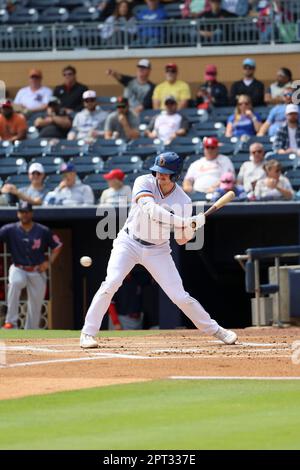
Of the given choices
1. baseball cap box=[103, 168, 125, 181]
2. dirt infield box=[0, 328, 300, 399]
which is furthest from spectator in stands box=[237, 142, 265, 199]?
dirt infield box=[0, 328, 300, 399]

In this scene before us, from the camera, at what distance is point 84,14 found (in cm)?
2280

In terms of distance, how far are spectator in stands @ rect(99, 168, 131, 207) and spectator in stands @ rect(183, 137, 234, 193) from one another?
761 mm

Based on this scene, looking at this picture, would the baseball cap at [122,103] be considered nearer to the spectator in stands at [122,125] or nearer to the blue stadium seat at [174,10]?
the spectator in stands at [122,125]

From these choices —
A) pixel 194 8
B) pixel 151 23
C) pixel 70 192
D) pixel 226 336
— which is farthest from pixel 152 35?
pixel 226 336

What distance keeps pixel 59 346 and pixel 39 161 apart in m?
7.07

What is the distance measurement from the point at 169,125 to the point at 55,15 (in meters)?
5.07

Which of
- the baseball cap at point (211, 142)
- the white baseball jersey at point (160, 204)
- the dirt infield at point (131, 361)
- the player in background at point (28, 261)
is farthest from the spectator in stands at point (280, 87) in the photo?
the white baseball jersey at point (160, 204)

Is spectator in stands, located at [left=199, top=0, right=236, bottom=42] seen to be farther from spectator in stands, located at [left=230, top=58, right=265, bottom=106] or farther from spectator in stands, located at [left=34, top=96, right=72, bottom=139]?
spectator in stands, located at [left=34, top=96, right=72, bottom=139]

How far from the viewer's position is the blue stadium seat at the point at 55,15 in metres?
22.8

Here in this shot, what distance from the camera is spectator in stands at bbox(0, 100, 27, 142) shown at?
19766mm

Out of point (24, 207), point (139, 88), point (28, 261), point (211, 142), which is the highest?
point (139, 88)

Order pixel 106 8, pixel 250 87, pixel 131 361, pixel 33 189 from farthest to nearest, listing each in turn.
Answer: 1. pixel 106 8
2. pixel 250 87
3. pixel 33 189
4. pixel 131 361

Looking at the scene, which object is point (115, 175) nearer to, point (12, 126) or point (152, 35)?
point (12, 126)

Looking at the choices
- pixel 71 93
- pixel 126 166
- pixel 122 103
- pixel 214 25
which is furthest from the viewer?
pixel 214 25
